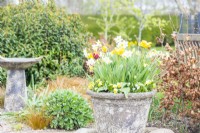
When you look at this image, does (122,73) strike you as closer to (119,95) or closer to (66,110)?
(119,95)

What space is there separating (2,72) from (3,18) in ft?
4.12

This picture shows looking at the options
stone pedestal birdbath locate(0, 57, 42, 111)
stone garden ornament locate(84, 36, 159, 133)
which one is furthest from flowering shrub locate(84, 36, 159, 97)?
stone pedestal birdbath locate(0, 57, 42, 111)

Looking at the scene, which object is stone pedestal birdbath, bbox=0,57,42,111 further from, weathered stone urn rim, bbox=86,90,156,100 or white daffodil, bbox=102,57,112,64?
weathered stone urn rim, bbox=86,90,156,100

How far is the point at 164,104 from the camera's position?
613 centimetres

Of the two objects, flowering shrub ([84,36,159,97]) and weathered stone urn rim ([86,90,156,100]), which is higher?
flowering shrub ([84,36,159,97])

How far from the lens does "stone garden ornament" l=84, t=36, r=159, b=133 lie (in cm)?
486

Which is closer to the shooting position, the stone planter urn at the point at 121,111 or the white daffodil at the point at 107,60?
the stone planter urn at the point at 121,111

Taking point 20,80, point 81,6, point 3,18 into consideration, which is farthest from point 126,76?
point 81,6

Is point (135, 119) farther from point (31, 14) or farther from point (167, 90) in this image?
point (31, 14)

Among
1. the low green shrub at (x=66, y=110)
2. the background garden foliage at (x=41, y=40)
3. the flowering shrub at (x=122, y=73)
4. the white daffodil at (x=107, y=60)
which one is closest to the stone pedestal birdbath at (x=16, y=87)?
the low green shrub at (x=66, y=110)

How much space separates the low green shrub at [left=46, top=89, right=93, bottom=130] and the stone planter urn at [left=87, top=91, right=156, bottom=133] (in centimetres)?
133

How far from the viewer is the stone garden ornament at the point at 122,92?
15.9 feet

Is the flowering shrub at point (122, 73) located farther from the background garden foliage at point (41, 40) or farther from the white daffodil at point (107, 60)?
the background garden foliage at point (41, 40)

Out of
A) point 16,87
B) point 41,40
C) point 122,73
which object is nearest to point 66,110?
point 16,87
